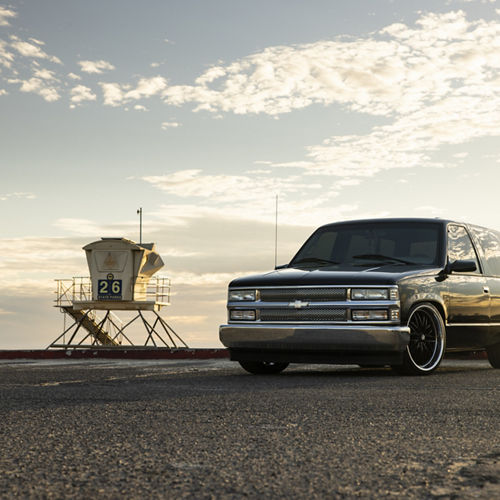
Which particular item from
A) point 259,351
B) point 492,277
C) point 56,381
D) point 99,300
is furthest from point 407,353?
point 99,300

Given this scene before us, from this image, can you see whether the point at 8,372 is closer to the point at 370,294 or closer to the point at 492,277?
the point at 370,294

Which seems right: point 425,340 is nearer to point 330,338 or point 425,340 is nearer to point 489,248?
point 330,338

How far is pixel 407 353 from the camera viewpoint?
9359 millimetres

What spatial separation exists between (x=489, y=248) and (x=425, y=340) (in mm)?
2544

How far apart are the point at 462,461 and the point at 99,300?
111 ft

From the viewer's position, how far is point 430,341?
9812 millimetres

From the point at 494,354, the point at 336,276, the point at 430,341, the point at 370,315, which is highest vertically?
the point at 336,276

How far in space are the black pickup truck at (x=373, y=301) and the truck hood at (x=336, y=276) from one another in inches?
0.5

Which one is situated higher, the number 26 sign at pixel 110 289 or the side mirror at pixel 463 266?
the number 26 sign at pixel 110 289

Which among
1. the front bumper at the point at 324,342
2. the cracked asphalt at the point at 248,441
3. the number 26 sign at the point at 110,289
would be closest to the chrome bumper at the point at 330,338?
the front bumper at the point at 324,342

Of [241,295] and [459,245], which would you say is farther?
[459,245]

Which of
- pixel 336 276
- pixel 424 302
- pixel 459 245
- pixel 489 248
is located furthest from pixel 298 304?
pixel 489 248

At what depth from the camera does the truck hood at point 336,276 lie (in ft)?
30.6

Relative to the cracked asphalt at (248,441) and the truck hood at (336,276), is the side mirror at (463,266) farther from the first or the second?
A: the cracked asphalt at (248,441)
